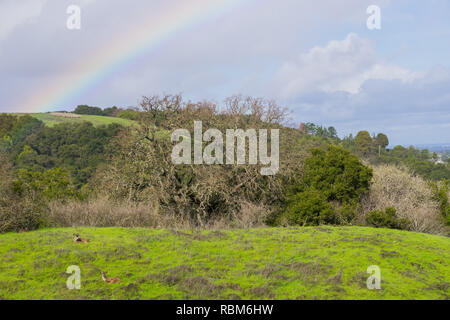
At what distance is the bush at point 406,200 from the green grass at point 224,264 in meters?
3.44

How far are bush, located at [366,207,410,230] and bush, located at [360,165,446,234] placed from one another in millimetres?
367

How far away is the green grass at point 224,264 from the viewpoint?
221 inches

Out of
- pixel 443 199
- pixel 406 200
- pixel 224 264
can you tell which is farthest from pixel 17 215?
pixel 443 199

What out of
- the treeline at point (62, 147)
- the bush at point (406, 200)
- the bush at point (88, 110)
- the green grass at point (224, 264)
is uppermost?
the bush at point (88, 110)

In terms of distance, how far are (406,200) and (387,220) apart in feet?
8.91

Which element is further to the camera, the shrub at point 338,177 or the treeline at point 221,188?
the shrub at point 338,177

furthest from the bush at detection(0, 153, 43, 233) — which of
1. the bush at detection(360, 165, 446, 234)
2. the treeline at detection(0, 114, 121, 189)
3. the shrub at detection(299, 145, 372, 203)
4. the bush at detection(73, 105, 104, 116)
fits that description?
the bush at detection(73, 105, 104, 116)

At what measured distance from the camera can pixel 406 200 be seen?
14.2m

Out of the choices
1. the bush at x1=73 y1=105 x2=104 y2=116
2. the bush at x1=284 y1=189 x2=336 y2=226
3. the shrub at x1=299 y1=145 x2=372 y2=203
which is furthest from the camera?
the bush at x1=73 y1=105 x2=104 y2=116

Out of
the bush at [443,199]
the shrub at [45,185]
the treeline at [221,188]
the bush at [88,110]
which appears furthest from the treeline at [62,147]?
the bush at [88,110]

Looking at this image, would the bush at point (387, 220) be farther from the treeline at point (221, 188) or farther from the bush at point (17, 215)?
the bush at point (17, 215)

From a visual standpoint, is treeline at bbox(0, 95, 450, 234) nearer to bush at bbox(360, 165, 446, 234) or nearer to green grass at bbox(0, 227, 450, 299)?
bush at bbox(360, 165, 446, 234)

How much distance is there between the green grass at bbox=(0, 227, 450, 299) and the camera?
5.61 m
